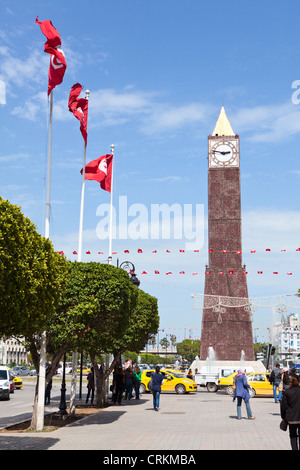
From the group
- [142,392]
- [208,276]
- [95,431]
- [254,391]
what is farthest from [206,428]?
[208,276]

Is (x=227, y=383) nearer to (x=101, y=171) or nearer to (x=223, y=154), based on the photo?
(x=101, y=171)

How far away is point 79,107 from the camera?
19.6m

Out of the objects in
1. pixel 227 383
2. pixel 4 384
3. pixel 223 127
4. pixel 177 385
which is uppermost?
pixel 223 127

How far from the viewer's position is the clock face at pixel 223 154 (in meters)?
57.3

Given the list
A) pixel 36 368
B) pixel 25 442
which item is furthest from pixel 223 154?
pixel 25 442

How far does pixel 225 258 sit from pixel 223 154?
10864mm

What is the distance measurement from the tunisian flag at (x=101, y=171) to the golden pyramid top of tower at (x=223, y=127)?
36.7 meters

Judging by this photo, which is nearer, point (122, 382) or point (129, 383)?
point (122, 382)

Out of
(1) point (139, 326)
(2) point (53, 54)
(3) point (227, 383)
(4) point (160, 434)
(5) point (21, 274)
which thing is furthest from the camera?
(3) point (227, 383)

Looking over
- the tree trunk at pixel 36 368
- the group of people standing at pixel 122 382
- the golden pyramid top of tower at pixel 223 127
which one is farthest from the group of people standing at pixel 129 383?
the golden pyramid top of tower at pixel 223 127

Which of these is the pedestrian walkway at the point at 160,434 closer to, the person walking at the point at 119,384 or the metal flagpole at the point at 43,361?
the metal flagpole at the point at 43,361

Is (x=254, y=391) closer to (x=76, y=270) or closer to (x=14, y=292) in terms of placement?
(x=76, y=270)

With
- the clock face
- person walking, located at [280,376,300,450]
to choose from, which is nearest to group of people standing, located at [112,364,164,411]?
person walking, located at [280,376,300,450]
